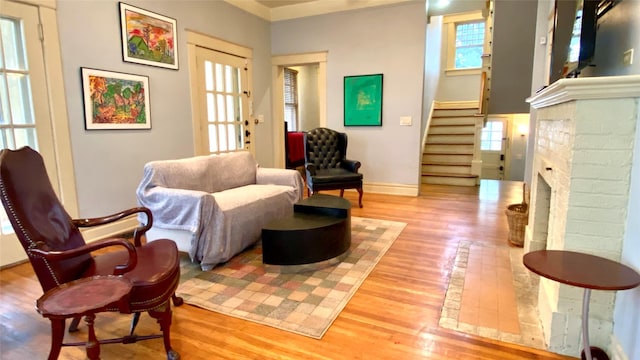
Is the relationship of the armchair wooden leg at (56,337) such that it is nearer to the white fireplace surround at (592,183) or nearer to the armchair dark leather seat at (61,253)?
the armchair dark leather seat at (61,253)

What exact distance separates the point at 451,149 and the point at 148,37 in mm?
5335

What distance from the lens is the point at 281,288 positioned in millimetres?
2375

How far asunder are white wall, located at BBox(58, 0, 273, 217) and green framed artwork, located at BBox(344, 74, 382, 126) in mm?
1957

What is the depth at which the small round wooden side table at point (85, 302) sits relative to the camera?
4.26 feet

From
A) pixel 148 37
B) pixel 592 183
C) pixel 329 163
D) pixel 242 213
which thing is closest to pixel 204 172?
pixel 242 213

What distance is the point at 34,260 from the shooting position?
154 centimetres

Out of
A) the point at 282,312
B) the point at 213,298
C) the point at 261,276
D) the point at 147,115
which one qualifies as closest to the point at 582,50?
the point at 282,312

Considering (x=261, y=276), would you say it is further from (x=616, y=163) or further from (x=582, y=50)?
(x=582, y=50)

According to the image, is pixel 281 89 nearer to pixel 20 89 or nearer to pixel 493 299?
pixel 20 89

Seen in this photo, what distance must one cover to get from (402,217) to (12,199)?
11.6 ft

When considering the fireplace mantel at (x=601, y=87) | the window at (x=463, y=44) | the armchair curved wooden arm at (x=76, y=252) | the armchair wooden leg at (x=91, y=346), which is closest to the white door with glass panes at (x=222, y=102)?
the armchair curved wooden arm at (x=76, y=252)

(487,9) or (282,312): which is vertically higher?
(487,9)

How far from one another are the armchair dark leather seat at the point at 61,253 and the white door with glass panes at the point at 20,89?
53.5 inches

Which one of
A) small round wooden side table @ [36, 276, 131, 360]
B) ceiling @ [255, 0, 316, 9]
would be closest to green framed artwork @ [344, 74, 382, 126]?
ceiling @ [255, 0, 316, 9]
